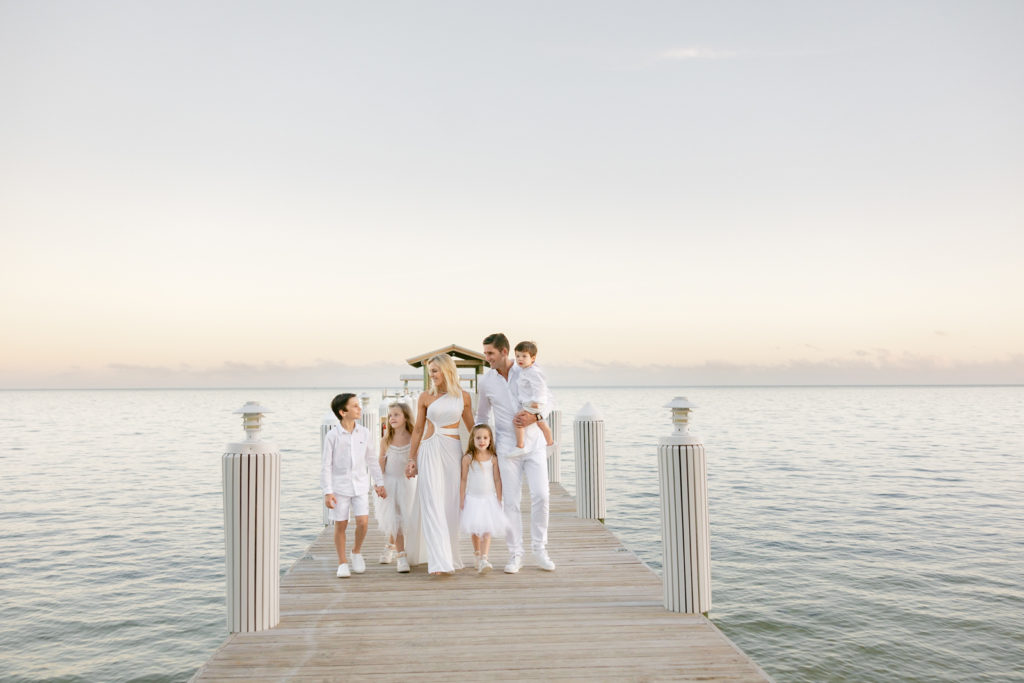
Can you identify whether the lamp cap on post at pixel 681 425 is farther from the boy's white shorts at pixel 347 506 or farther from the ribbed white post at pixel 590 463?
the ribbed white post at pixel 590 463

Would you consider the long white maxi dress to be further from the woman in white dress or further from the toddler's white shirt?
the toddler's white shirt

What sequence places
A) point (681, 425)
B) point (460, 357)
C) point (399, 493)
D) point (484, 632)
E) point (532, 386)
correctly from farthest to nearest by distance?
point (460, 357) → point (399, 493) → point (532, 386) → point (681, 425) → point (484, 632)

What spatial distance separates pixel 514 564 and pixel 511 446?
109cm

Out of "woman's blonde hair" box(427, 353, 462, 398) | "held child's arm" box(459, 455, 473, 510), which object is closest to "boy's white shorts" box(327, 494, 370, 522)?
"held child's arm" box(459, 455, 473, 510)

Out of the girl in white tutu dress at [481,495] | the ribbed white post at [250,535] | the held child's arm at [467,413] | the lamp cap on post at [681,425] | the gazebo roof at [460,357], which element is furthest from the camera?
the gazebo roof at [460,357]

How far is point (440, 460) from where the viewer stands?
5.82m

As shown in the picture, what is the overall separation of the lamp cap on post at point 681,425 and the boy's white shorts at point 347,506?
2983 millimetres

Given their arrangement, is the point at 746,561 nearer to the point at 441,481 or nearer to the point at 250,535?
the point at 441,481

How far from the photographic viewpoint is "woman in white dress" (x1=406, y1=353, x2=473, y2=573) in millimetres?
5738

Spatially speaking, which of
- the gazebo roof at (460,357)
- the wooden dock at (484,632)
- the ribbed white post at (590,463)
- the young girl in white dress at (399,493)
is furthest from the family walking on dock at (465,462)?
the gazebo roof at (460,357)

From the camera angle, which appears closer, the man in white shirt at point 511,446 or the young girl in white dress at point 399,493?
the man in white shirt at point 511,446

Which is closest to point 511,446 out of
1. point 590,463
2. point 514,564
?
point 514,564

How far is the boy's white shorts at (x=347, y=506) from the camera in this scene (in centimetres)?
599

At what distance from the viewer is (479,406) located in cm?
600
